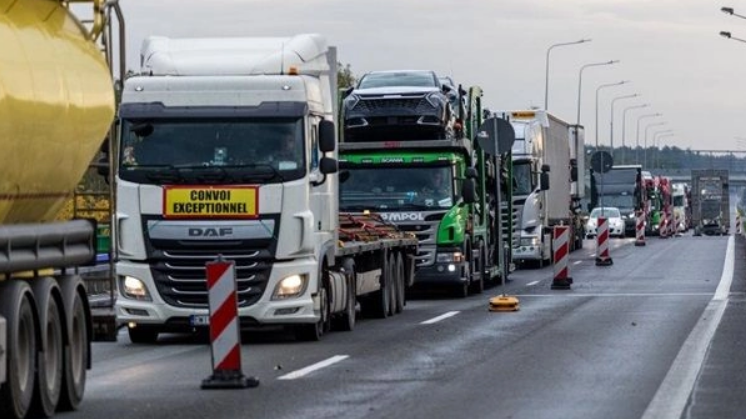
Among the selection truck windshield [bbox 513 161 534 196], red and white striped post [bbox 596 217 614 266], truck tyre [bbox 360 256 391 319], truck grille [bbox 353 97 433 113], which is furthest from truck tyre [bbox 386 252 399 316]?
red and white striped post [bbox 596 217 614 266]

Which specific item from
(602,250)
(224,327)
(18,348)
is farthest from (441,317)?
(602,250)

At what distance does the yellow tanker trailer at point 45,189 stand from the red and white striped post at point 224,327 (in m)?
1.26

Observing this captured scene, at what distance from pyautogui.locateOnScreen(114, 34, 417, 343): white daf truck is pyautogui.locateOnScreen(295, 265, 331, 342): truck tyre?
0.02 metres

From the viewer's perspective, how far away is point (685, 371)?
17375mm

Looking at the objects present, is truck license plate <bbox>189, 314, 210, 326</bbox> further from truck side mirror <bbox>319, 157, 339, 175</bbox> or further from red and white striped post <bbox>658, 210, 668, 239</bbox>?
red and white striped post <bbox>658, 210, 668, 239</bbox>

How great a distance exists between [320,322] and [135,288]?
2.10 m

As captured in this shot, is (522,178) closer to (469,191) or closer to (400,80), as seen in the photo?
(400,80)

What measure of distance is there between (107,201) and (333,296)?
21.4ft

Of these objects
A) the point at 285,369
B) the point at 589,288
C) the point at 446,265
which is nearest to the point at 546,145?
the point at 589,288

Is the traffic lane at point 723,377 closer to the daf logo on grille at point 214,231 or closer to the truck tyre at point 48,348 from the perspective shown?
the truck tyre at point 48,348

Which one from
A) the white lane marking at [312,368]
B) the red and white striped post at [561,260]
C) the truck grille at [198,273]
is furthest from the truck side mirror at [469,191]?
the white lane marking at [312,368]

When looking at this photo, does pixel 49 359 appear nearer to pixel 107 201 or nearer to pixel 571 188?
pixel 107 201

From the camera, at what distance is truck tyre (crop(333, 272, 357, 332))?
2398cm

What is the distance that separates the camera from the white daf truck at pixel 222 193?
70.1 feet
